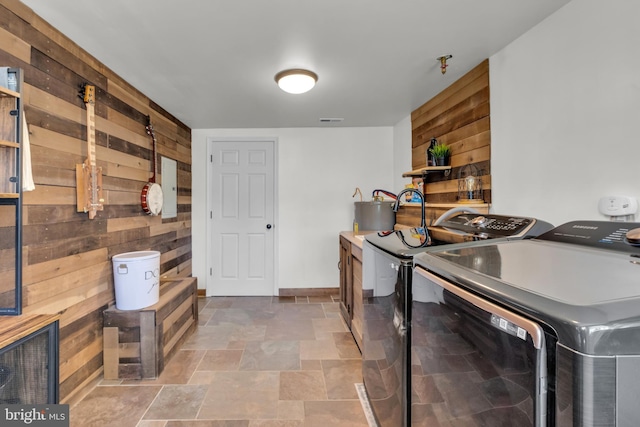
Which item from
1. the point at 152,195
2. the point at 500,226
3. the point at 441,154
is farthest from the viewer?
the point at 152,195

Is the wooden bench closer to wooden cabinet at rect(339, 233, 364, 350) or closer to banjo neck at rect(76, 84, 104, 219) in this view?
banjo neck at rect(76, 84, 104, 219)

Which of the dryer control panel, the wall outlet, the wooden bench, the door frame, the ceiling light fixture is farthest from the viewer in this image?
the door frame

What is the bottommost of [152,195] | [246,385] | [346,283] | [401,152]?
[246,385]

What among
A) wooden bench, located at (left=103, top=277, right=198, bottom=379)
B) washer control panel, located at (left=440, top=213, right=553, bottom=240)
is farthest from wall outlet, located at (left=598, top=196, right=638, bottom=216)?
wooden bench, located at (left=103, top=277, right=198, bottom=379)

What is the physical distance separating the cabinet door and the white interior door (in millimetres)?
1204

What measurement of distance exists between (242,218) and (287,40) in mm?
2590

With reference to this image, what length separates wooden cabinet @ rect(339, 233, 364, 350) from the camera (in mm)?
2569

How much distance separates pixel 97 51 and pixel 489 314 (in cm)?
264

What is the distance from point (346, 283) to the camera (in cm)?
306

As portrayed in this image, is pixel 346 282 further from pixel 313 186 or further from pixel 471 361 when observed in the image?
pixel 471 361

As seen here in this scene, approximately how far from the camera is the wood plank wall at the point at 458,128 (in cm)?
219

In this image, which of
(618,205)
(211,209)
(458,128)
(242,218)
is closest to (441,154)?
(458,128)

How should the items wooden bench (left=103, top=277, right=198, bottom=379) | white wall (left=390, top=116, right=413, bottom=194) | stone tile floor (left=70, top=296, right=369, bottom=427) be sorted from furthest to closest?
white wall (left=390, top=116, right=413, bottom=194), wooden bench (left=103, top=277, right=198, bottom=379), stone tile floor (left=70, top=296, right=369, bottom=427)

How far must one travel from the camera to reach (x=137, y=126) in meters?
2.72
